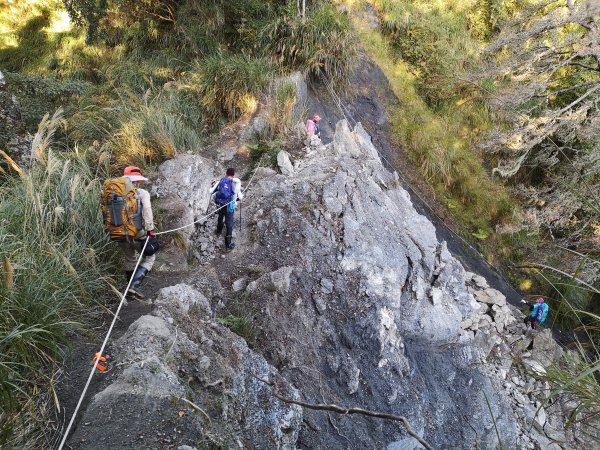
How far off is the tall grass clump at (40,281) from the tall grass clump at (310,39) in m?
6.75

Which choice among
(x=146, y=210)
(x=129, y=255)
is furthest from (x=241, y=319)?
(x=146, y=210)

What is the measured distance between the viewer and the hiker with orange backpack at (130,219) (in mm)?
4715

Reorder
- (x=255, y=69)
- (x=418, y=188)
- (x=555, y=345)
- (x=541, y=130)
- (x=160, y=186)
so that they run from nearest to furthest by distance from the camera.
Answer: (x=160, y=186)
(x=555, y=345)
(x=255, y=69)
(x=541, y=130)
(x=418, y=188)

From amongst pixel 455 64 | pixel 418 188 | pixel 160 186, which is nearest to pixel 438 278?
pixel 418 188

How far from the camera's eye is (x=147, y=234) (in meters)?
5.04

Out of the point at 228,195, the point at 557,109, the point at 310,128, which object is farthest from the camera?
the point at 557,109

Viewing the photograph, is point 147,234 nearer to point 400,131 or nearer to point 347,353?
point 347,353

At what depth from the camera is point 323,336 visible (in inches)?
238

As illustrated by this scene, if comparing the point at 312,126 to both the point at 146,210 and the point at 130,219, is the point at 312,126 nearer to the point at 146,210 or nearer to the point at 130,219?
the point at 146,210

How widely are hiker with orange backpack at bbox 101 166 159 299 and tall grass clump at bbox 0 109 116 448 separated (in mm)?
292

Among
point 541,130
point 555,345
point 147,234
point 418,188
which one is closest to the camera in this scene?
point 147,234

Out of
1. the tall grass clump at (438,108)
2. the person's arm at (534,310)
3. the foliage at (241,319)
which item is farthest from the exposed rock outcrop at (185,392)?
the tall grass clump at (438,108)

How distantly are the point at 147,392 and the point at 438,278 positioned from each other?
6.38 meters

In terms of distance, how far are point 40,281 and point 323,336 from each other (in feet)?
12.5
